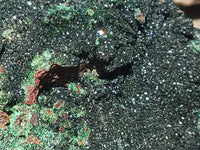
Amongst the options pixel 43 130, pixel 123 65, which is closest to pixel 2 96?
pixel 43 130

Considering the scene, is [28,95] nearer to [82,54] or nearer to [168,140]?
[82,54]

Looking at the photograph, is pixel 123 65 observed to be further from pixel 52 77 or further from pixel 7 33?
pixel 7 33

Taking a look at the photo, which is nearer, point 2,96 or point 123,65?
point 2,96

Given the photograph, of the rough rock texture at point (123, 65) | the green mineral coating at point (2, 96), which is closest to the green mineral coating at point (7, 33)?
the rough rock texture at point (123, 65)

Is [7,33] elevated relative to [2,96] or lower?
elevated

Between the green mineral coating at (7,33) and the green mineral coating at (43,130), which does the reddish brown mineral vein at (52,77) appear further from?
the green mineral coating at (7,33)

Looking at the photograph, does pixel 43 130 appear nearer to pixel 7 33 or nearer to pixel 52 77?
pixel 52 77

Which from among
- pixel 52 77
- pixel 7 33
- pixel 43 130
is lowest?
pixel 43 130
